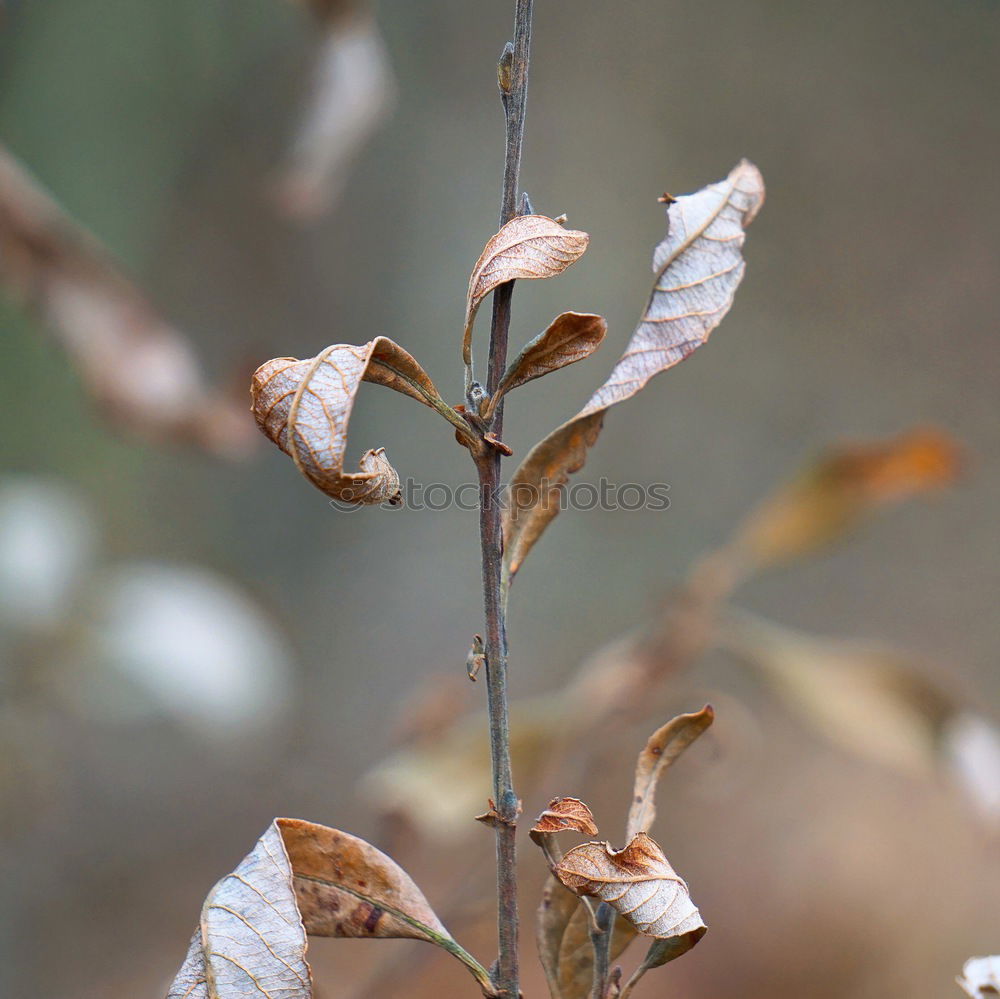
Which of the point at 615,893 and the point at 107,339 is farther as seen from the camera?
the point at 107,339

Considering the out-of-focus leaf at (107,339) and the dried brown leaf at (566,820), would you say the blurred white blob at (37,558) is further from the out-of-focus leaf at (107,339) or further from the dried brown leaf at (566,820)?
the dried brown leaf at (566,820)

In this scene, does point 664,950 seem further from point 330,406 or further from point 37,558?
point 37,558

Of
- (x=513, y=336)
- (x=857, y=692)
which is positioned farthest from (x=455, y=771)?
(x=513, y=336)

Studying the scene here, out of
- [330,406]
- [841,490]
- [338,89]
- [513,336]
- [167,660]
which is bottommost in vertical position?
[330,406]

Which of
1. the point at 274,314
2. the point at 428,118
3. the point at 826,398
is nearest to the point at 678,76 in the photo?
the point at 428,118

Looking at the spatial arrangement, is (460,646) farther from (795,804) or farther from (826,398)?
(826,398)

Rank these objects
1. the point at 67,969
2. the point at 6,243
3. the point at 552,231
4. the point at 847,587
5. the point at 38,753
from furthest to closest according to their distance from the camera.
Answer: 1. the point at 847,587
2. the point at 67,969
3. the point at 38,753
4. the point at 6,243
5. the point at 552,231
